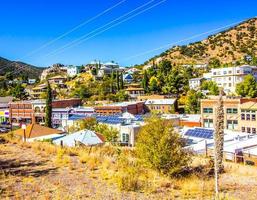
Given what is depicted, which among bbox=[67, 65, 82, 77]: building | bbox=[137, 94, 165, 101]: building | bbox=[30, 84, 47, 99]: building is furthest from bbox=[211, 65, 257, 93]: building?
bbox=[67, 65, 82, 77]: building

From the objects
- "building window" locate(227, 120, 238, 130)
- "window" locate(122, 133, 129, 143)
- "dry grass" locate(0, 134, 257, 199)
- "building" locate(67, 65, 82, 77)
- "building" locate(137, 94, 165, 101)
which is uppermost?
"building" locate(67, 65, 82, 77)

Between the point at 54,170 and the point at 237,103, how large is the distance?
41.5m

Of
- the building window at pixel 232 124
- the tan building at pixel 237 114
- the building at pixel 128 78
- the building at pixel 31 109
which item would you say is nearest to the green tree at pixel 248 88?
the tan building at pixel 237 114

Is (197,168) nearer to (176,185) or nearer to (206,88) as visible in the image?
(176,185)

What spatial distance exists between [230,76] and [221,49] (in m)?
73.5

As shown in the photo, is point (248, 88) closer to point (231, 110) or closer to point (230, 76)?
point (230, 76)

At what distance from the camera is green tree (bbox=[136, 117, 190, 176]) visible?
42.0 feet

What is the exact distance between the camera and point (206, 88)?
3302 inches

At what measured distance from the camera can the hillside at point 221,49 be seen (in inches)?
5758

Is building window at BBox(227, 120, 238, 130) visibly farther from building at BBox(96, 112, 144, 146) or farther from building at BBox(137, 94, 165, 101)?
building at BBox(137, 94, 165, 101)

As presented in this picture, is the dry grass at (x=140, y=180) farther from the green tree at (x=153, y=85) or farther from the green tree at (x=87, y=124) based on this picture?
the green tree at (x=153, y=85)

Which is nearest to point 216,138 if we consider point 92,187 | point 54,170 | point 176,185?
point 176,185

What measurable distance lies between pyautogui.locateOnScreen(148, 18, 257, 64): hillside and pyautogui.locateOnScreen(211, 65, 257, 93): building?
2032 inches

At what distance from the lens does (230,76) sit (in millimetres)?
86688
